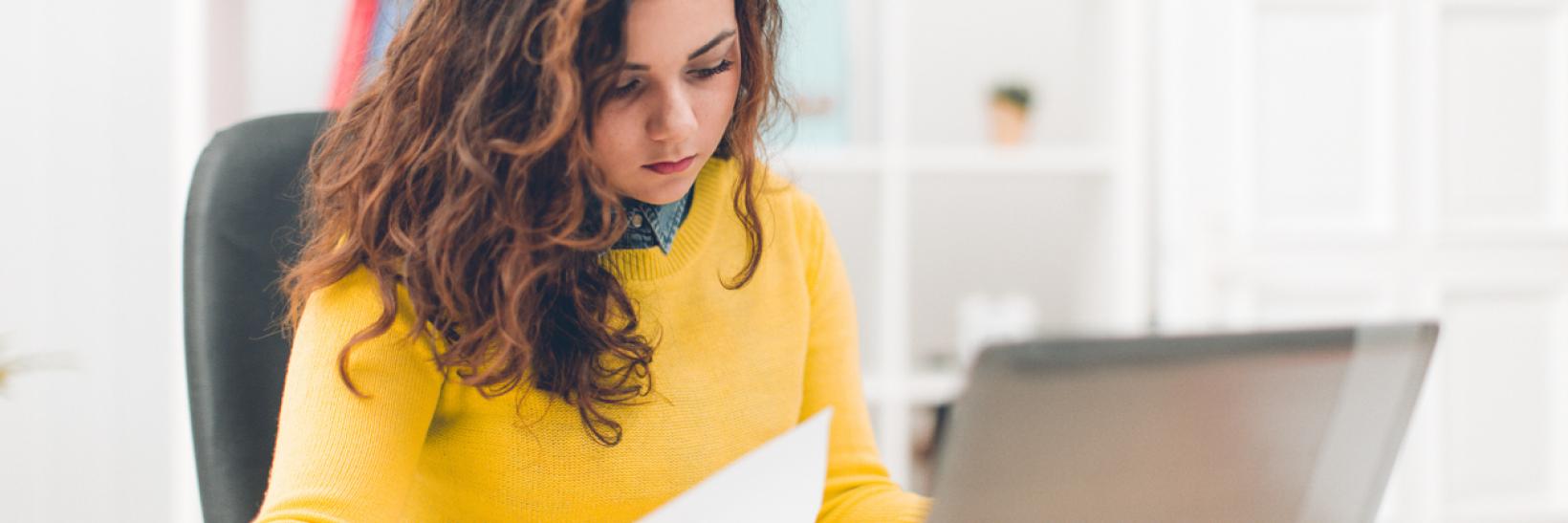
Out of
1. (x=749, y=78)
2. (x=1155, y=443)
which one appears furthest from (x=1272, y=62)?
(x=1155, y=443)

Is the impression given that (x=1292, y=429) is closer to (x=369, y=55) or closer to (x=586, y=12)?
(x=586, y=12)

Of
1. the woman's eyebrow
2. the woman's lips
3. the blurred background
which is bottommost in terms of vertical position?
the blurred background

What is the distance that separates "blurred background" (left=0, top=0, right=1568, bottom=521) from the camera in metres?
1.86

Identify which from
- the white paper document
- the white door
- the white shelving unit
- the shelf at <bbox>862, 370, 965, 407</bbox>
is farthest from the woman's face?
the white door

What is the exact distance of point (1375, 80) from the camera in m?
2.12

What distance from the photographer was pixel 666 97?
694mm

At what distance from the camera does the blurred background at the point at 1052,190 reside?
1856 millimetres

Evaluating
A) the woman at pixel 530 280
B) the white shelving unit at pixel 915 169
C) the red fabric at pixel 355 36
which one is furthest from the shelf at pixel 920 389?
the woman at pixel 530 280

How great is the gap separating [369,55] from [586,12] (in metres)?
1.14

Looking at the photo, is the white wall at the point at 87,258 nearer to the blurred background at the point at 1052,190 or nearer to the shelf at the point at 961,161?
the blurred background at the point at 1052,190

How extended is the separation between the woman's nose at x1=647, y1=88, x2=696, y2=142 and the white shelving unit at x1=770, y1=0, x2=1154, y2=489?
3.82 feet

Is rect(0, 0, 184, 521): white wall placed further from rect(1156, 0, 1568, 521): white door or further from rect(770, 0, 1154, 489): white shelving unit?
rect(1156, 0, 1568, 521): white door

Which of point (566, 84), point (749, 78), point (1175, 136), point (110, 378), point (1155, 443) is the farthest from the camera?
point (1175, 136)

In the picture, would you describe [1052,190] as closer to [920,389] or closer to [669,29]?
[920,389]
